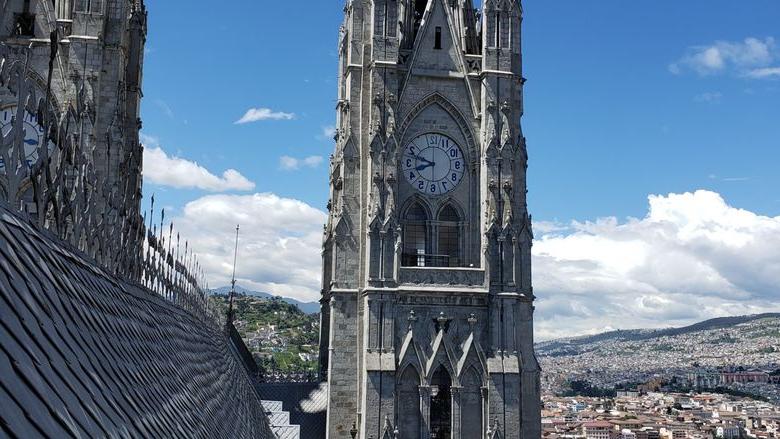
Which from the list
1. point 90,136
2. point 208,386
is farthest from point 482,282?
point 208,386

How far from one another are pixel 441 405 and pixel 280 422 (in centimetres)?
747

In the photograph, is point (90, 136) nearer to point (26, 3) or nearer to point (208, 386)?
point (26, 3)

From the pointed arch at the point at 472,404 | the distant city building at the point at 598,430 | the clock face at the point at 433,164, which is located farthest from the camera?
the distant city building at the point at 598,430

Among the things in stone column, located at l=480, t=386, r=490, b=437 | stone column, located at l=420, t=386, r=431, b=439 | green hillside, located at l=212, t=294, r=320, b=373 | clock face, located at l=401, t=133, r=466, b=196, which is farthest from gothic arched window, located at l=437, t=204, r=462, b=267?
green hillside, located at l=212, t=294, r=320, b=373

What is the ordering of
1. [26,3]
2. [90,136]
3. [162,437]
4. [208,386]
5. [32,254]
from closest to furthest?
1. [32,254]
2. [162,437]
3. [208,386]
4. [90,136]
5. [26,3]

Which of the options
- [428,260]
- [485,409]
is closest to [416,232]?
[428,260]

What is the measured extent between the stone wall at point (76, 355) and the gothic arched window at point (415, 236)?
29.8m

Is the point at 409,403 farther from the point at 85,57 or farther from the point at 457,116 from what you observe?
the point at 85,57

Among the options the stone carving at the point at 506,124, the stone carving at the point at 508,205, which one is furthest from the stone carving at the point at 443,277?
the stone carving at the point at 506,124

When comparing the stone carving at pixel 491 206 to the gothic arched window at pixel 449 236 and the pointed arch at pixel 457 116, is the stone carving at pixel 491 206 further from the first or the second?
the gothic arched window at pixel 449 236

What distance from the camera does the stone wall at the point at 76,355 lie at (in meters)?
5.70

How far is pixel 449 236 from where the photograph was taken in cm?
4384

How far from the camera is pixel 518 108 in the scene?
44.1m

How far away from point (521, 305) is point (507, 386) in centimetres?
424
